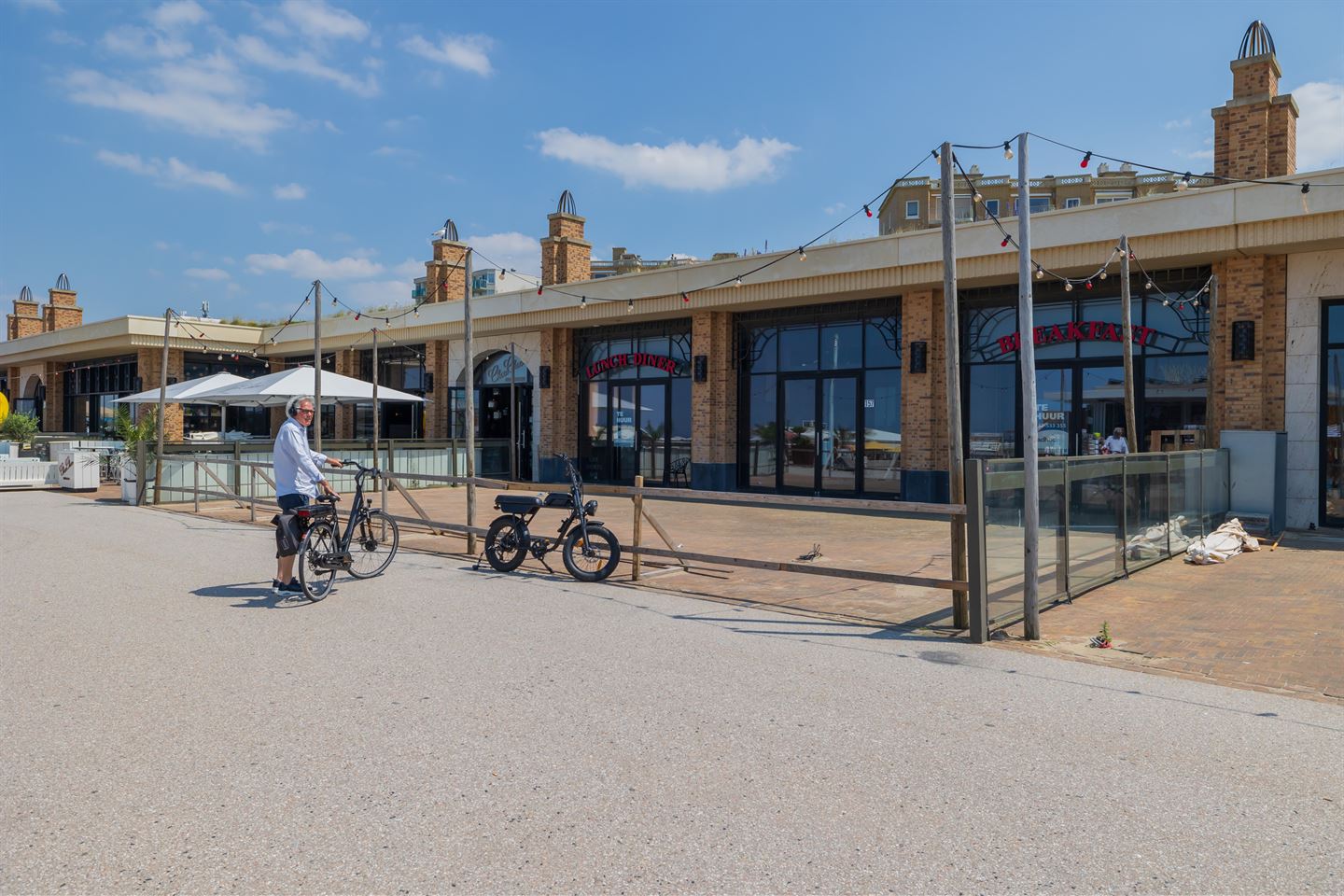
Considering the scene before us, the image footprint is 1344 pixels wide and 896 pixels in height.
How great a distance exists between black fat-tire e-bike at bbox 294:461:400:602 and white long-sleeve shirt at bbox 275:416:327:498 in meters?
0.20

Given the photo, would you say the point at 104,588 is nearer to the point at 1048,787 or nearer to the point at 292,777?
the point at 292,777

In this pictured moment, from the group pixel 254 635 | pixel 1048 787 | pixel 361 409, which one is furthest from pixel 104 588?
pixel 361 409

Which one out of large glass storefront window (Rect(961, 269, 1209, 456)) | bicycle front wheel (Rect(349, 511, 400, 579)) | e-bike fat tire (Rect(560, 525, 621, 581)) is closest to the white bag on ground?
large glass storefront window (Rect(961, 269, 1209, 456))

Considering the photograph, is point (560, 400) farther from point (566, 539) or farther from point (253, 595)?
point (253, 595)

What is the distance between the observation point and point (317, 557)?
8.56 m

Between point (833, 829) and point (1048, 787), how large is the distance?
1125mm

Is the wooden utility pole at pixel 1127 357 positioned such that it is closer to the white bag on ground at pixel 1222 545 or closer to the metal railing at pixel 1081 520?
the metal railing at pixel 1081 520

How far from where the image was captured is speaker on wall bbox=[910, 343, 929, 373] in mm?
17609

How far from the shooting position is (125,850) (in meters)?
3.42

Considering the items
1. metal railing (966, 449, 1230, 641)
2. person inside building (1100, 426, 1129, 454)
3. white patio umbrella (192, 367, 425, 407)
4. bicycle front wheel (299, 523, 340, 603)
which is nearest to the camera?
metal railing (966, 449, 1230, 641)

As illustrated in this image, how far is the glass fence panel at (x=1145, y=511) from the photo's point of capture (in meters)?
10.3

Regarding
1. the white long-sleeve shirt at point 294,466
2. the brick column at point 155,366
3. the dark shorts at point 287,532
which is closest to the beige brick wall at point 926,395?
the white long-sleeve shirt at point 294,466

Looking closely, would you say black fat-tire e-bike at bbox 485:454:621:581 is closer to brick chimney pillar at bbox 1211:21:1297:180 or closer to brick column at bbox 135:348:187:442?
brick chimney pillar at bbox 1211:21:1297:180

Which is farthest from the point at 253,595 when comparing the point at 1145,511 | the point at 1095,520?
the point at 1145,511
